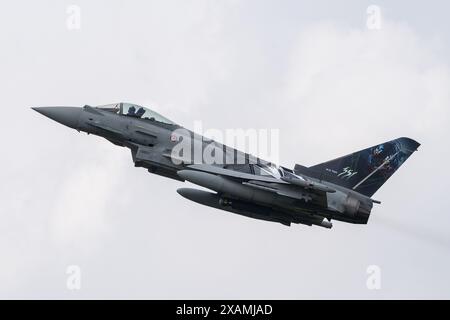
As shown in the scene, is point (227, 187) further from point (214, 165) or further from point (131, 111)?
point (131, 111)

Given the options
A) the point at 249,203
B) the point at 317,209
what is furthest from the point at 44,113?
the point at 317,209

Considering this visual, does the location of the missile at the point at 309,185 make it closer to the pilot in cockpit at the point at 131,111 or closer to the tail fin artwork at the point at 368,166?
the tail fin artwork at the point at 368,166

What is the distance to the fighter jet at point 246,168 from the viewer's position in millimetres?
30734

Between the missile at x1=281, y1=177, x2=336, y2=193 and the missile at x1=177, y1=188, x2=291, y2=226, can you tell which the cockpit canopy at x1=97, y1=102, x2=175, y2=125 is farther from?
the missile at x1=281, y1=177, x2=336, y2=193

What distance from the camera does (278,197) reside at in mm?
30797

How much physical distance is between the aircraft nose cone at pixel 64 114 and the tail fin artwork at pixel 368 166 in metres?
8.45

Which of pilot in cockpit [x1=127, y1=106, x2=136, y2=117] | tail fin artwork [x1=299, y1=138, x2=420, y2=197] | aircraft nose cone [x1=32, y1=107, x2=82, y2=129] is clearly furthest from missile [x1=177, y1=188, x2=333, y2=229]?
aircraft nose cone [x1=32, y1=107, x2=82, y2=129]

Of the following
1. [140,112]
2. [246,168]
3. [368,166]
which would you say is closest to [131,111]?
[140,112]

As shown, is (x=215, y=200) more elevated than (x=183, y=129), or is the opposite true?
(x=183, y=129)

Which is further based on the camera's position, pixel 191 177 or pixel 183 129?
pixel 183 129

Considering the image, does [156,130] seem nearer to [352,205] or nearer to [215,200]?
[215,200]

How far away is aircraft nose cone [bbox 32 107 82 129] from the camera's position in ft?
105

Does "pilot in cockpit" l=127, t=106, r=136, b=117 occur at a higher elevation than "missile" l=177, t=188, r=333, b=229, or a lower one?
higher

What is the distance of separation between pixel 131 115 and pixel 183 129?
1.91 metres
